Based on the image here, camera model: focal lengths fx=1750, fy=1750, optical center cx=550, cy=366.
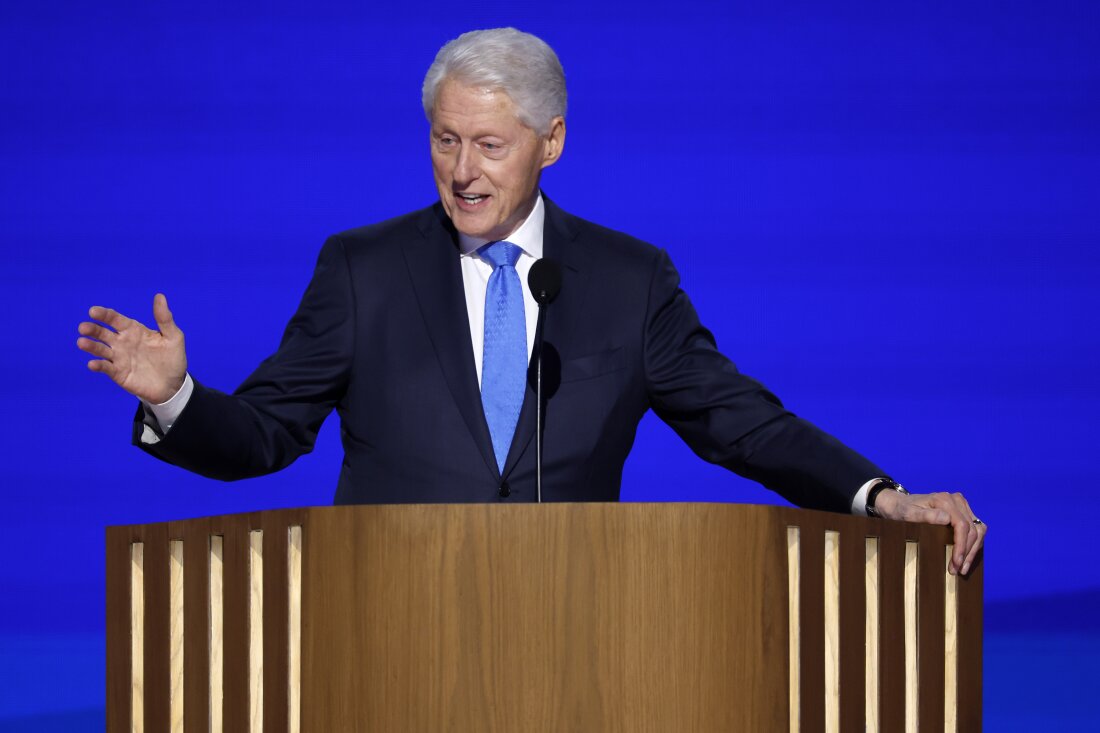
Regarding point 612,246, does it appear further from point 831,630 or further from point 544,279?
point 831,630

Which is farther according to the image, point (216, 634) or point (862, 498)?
point (862, 498)

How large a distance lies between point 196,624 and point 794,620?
0.68 m

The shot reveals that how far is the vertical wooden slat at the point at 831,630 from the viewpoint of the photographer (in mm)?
2041

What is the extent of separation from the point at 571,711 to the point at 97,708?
2.80 metres

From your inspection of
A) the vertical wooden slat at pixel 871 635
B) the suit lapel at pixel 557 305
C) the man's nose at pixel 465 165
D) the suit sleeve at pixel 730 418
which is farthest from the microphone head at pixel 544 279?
the vertical wooden slat at pixel 871 635

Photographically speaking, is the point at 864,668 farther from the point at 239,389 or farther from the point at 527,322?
the point at 239,389

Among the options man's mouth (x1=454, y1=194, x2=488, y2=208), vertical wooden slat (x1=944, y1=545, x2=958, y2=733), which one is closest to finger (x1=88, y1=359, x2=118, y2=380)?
man's mouth (x1=454, y1=194, x2=488, y2=208)

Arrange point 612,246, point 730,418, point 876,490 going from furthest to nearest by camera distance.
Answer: point 612,246, point 730,418, point 876,490

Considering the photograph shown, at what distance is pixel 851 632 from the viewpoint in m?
2.03

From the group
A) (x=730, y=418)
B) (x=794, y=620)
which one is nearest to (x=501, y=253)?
(x=730, y=418)

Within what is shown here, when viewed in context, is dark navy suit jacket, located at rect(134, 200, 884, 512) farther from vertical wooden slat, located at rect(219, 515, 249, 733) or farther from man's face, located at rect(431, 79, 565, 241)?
vertical wooden slat, located at rect(219, 515, 249, 733)

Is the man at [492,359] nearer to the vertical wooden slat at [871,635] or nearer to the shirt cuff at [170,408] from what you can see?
the shirt cuff at [170,408]

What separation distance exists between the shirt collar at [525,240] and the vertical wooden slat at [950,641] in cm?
81

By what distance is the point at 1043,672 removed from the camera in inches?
190
